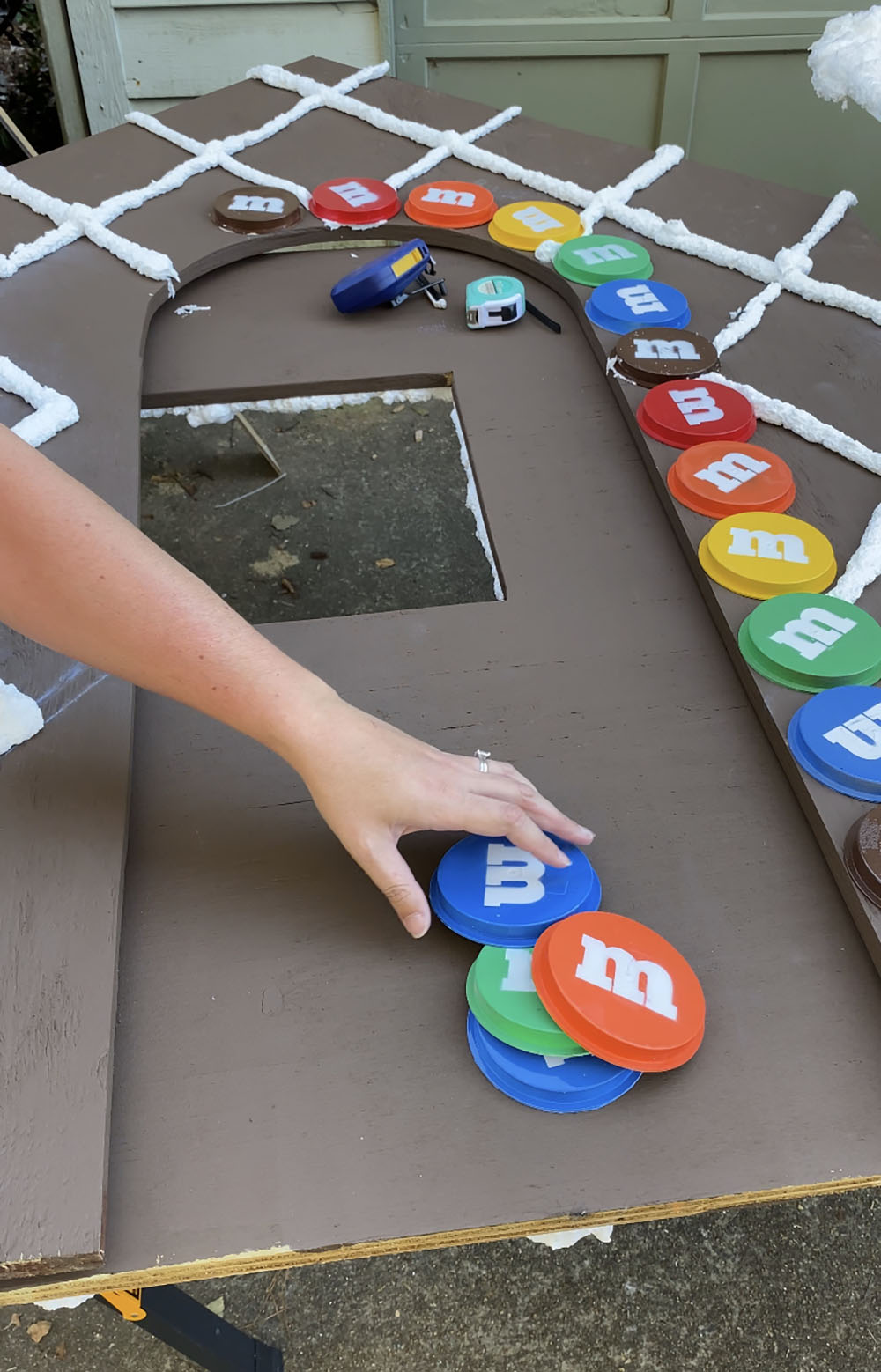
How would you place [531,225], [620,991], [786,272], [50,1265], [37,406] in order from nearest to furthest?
[50,1265] → [620,991] → [37,406] → [786,272] → [531,225]

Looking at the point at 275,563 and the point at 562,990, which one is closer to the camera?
the point at 562,990

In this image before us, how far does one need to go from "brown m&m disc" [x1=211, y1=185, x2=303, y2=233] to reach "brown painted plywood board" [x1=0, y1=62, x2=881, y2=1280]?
1.04 ft

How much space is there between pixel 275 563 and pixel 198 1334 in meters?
1.67

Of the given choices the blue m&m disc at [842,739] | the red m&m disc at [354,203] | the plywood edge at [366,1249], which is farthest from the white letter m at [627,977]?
the red m&m disc at [354,203]

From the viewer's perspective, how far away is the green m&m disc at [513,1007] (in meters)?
0.75

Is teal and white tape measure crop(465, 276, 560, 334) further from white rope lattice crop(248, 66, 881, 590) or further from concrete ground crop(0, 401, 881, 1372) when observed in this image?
concrete ground crop(0, 401, 881, 1372)

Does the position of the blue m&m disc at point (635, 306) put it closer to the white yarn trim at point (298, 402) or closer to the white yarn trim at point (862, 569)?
the white yarn trim at point (298, 402)

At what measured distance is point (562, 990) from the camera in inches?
29.5

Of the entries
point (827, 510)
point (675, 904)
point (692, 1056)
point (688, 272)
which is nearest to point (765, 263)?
point (688, 272)

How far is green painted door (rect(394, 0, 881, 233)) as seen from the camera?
282cm

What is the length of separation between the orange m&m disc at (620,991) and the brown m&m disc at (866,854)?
0.17 meters

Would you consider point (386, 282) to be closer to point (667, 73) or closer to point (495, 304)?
point (495, 304)

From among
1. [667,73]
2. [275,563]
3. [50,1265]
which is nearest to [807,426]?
[50,1265]

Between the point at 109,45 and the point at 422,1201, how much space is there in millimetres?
2958
